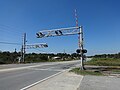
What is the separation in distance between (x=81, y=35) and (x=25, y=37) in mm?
44491

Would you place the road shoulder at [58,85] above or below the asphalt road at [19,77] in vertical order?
below

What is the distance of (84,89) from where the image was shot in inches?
393

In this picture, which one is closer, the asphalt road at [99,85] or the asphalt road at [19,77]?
the asphalt road at [99,85]

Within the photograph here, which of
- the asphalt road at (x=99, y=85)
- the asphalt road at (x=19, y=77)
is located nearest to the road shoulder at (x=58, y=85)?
the asphalt road at (x=99, y=85)

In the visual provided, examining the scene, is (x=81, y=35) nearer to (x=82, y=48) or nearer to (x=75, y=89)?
(x=82, y=48)

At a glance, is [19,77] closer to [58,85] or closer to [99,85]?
[58,85]

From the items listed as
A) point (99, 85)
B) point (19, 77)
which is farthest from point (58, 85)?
point (19, 77)

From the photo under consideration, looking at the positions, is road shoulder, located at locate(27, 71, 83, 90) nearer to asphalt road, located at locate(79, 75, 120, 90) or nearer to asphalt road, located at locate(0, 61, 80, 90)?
asphalt road, located at locate(79, 75, 120, 90)

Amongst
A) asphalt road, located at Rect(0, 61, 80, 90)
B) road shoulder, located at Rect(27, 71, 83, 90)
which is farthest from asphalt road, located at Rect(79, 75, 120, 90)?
asphalt road, located at Rect(0, 61, 80, 90)

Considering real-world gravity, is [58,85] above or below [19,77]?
below

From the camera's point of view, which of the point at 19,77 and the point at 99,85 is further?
the point at 19,77

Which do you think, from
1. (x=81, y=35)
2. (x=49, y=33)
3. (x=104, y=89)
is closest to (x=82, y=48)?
(x=81, y=35)

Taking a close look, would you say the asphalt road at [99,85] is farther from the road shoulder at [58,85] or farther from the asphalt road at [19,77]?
the asphalt road at [19,77]

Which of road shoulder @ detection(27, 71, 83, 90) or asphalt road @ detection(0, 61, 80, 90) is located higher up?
asphalt road @ detection(0, 61, 80, 90)
